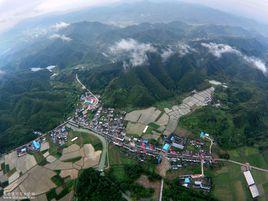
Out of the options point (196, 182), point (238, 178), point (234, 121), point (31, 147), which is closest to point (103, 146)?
point (31, 147)

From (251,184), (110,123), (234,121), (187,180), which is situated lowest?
(110,123)

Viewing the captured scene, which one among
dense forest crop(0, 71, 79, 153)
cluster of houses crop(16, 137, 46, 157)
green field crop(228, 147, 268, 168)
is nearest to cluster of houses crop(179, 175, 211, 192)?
green field crop(228, 147, 268, 168)

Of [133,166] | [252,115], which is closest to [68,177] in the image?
[133,166]

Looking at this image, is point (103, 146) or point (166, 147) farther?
point (103, 146)

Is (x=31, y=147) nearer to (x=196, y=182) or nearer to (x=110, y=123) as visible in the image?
(x=110, y=123)

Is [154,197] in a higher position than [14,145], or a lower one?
higher

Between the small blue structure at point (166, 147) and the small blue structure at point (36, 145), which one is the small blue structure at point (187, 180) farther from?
the small blue structure at point (36, 145)

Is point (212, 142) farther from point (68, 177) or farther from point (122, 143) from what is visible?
point (68, 177)
